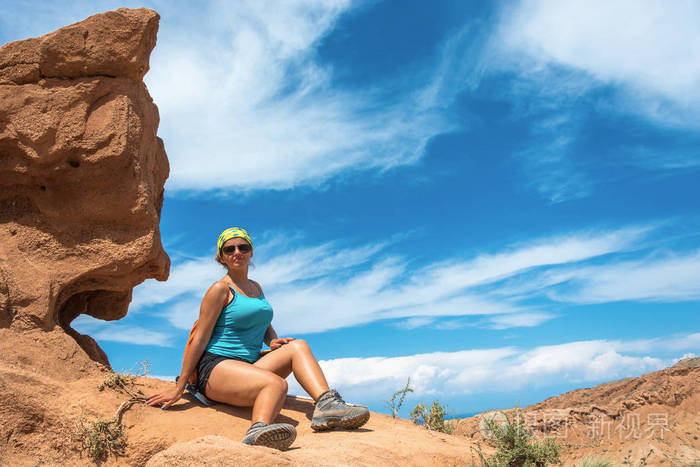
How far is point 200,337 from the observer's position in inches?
210

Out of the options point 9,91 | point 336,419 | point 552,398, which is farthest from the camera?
point 552,398

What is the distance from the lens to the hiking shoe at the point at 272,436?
4.18 m

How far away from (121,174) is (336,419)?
3545 mm

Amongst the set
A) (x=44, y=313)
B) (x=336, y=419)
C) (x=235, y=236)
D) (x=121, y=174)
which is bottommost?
(x=336, y=419)

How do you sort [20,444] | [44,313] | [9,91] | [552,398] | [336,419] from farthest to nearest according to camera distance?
1. [552,398]
2. [9,91]
3. [44,313]
4. [336,419]
5. [20,444]

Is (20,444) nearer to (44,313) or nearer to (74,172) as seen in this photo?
(44,313)

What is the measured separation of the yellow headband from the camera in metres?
5.83

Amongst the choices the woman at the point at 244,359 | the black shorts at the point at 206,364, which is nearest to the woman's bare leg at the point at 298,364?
the woman at the point at 244,359

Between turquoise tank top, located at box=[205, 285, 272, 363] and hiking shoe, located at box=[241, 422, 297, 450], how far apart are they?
1277mm

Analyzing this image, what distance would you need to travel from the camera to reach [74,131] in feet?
19.2

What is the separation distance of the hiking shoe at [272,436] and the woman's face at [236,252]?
1.92 m

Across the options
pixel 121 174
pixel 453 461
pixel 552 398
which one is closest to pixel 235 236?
pixel 121 174

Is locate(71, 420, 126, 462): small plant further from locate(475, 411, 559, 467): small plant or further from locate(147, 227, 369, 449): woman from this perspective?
locate(475, 411, 559, 467): small plant

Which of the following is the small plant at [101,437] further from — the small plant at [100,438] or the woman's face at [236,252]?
the woman's face at [236,252]
